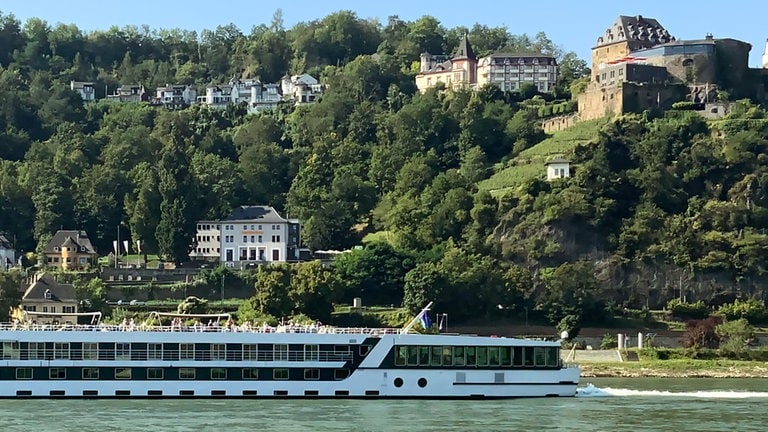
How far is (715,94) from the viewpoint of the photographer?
375ft

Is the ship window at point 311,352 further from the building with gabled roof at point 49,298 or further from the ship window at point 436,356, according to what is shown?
the building with gabled roof at point 49,298

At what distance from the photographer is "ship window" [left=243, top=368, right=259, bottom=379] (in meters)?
49.5

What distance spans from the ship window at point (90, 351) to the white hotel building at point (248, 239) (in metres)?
53.4

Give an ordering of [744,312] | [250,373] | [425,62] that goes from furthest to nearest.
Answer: [425,62]
[744,312]
[250,373]

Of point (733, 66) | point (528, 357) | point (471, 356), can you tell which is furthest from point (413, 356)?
point (733, 66)

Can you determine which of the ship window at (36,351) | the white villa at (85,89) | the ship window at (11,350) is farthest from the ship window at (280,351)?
the white villa at (85,89)

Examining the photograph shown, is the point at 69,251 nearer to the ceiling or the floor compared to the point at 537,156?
nearer to the floor

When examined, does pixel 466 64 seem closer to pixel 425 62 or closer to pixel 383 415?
pixel 425 62

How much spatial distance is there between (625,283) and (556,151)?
19.1 metres

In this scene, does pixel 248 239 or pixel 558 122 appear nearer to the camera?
pixel 248 239

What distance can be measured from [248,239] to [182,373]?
55.1 m

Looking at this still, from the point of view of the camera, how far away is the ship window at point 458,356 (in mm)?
50094

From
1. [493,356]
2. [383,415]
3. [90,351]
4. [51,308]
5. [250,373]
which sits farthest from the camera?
[51,308]

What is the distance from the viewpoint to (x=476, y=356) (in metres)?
50.3
